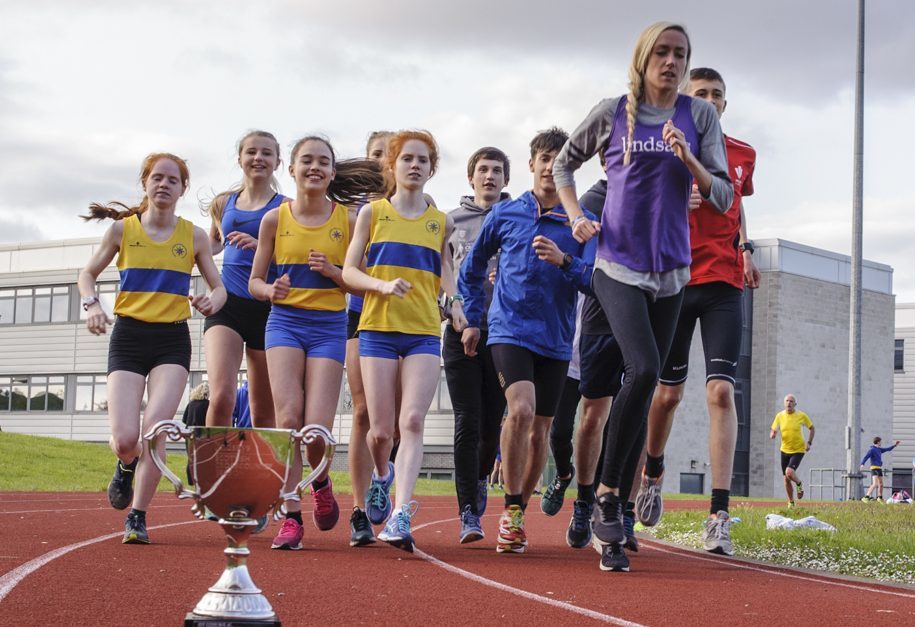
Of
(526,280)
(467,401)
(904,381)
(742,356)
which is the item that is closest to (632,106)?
(526,280)

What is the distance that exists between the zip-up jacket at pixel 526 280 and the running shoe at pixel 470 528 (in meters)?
1.16

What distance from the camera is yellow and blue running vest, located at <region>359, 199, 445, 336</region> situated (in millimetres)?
7742

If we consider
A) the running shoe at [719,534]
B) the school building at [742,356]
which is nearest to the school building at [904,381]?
the school building at [742,356]

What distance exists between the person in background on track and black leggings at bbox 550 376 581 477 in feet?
9.84

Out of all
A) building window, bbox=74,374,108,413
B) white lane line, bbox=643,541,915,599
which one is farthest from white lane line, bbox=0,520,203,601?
building window, bbox=74,374,108,413

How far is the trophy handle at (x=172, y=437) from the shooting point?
4.41 metres

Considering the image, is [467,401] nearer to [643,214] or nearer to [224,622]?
[643,214]

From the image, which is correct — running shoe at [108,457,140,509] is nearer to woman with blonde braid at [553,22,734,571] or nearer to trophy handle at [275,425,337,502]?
woman with blonde braid at [553,22,734,571]

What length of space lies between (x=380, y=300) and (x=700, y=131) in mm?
2082

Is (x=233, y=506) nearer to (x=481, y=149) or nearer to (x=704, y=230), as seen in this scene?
(x=704, y=230)

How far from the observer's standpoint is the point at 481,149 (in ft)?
30.8

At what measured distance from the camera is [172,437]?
4434 millimetres

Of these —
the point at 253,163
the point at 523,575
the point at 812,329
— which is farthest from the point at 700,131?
the point at 812,329

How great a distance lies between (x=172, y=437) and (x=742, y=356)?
47.5 metres
